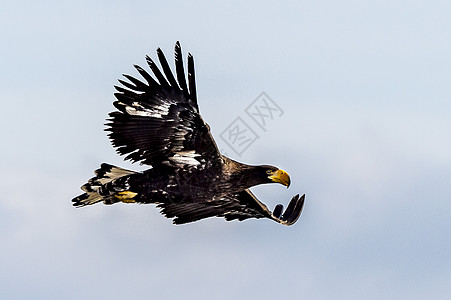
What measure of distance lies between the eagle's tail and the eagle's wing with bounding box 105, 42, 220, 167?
0.58 meters

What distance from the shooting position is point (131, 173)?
1744cm

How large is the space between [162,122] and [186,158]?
78cm

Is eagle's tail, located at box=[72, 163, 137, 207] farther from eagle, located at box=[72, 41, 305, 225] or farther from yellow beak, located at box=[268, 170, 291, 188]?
yellow beak, located at box=[268, 170, 291, 188]

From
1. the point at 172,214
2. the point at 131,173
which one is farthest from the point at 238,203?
the point at 131,173

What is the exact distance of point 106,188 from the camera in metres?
17.5

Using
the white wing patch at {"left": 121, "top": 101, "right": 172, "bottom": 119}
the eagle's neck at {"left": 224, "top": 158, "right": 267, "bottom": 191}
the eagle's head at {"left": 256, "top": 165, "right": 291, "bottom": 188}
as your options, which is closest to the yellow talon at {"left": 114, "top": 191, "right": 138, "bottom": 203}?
the white wing patch at {"left": 121, "top": 101, "right": 172, "bottom": 119}

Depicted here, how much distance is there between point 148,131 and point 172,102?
727mm

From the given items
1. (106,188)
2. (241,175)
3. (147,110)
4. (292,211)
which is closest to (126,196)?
(106,188)

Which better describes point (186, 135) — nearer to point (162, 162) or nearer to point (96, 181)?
point (162, 162)

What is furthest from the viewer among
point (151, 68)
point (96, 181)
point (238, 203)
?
point (238, 203)

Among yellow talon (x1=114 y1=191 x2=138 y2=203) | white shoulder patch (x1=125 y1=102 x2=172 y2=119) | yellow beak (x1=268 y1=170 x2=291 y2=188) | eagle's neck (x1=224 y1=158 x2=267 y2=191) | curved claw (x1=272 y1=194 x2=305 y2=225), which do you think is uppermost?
white shoulder patch (x1=125 y1=102 x2=172 y2=119)

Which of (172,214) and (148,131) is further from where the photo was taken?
(172,214)

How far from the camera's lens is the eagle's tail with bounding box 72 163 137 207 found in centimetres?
1730

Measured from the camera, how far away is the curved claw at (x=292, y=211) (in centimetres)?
1970
